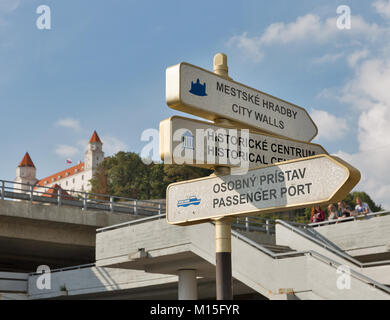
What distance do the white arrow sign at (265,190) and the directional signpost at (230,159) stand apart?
1cm

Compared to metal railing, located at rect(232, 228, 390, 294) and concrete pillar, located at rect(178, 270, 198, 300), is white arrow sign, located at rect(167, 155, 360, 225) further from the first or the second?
concrete pillar, located at rect(178, 270, 198, 300)

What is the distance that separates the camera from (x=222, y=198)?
7.11 metres

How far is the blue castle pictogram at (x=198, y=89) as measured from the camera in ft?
23.0

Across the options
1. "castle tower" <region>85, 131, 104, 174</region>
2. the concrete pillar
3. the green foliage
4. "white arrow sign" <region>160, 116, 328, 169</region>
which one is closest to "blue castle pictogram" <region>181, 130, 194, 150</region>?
"white arrow sign" <region>160, 116, 328, 169</region>

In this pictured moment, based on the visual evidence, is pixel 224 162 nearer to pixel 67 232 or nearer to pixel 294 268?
pixel 294 268

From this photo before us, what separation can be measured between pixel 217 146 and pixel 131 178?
12204cm

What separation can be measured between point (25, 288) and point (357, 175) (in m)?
27.9

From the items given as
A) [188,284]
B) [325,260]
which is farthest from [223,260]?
[188,284]

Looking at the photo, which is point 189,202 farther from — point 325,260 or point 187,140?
point 325,260

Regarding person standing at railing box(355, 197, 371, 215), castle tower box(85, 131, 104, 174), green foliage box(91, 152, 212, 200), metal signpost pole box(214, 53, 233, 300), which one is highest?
castle tower box(85, 131, 104, 174)

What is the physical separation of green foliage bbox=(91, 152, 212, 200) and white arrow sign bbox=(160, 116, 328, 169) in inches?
4251

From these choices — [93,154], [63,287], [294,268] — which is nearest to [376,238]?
[294,268]

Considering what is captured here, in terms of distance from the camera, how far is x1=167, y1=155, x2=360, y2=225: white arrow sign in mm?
6246
